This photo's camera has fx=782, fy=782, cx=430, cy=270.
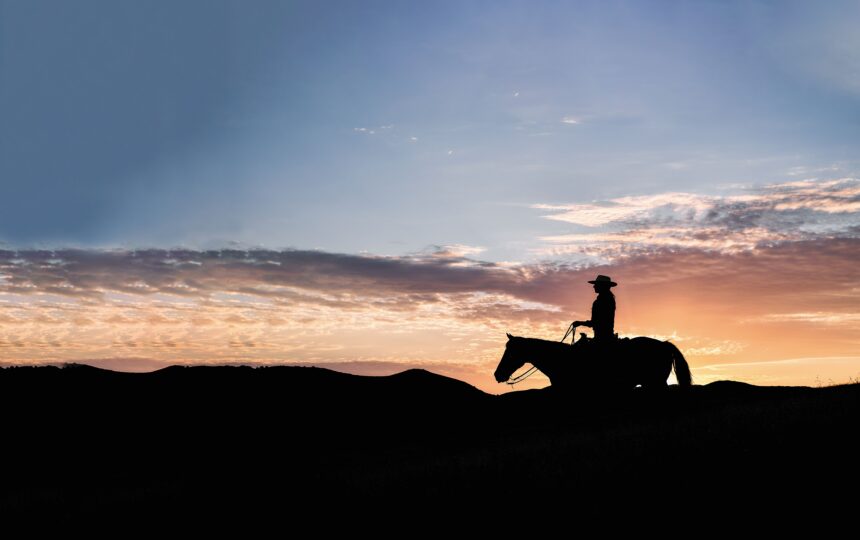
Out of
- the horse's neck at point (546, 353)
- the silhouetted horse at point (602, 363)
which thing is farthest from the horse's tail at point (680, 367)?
the horse's neck at point (546, 353)

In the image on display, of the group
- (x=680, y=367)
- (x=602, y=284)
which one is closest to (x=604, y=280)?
(x=602, y=284)

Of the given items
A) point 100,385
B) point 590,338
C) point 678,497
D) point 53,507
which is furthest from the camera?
point 100,385

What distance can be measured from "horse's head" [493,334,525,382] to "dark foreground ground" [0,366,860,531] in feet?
5.19

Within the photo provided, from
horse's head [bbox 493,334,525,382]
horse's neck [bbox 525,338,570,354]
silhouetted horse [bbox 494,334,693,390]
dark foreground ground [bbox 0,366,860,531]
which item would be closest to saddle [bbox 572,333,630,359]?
silhouetted horse [bbox 494,334,693,390]

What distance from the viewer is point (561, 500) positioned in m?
9.77

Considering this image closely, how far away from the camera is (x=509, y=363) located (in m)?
22.2

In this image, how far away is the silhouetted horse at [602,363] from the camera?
2056cm

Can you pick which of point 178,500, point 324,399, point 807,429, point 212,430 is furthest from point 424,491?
point 324,399

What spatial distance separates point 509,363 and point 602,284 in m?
3.69

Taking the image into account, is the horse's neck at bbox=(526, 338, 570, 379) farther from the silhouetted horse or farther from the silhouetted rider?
the silhouetted rider

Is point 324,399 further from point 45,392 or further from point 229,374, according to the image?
point 45,392

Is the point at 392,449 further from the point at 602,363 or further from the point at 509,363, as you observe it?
the point at 602,363

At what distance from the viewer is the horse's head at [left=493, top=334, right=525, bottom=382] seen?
22141 millimetres

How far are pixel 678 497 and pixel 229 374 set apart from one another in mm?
26406
